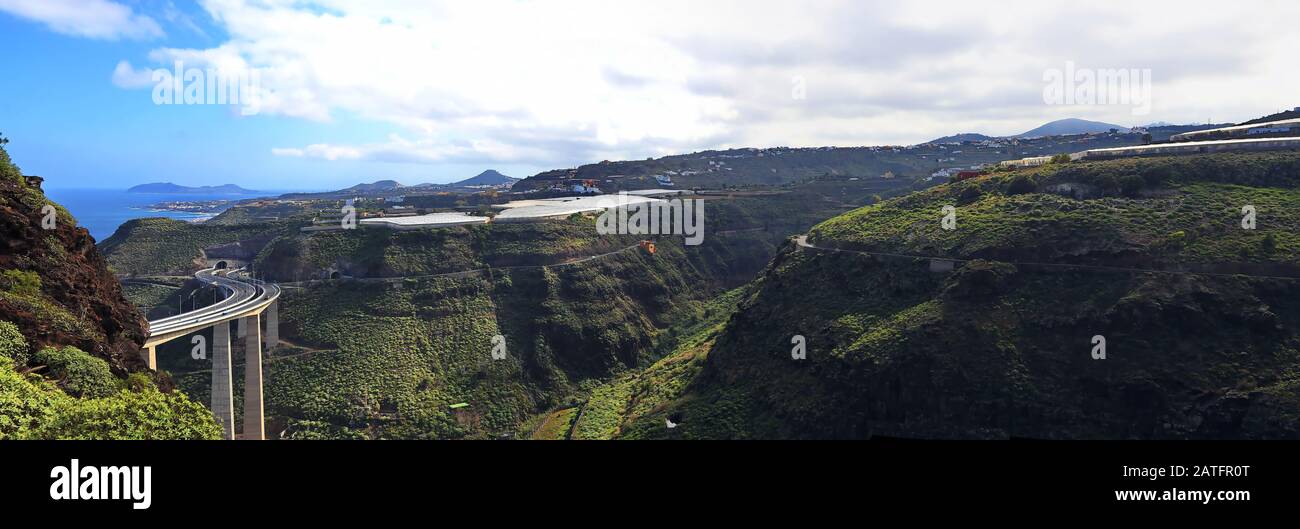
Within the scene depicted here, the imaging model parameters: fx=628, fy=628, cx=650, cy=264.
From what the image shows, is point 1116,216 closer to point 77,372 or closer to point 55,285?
point 77,372

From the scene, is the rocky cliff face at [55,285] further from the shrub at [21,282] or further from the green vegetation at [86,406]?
the green vegetation at [86,406]

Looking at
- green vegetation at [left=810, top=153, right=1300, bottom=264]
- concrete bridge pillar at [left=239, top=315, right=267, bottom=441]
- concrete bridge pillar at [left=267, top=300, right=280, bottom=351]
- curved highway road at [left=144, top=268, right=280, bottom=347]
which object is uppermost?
green vegetation at [left=810, top=153, right=1300, bottom=264]

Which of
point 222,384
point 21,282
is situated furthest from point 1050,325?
point 222,384

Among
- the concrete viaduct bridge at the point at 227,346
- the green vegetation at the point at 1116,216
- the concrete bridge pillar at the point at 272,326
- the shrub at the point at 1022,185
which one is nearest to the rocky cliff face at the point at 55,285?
the concrete viaduct bridge at the point at 227,346

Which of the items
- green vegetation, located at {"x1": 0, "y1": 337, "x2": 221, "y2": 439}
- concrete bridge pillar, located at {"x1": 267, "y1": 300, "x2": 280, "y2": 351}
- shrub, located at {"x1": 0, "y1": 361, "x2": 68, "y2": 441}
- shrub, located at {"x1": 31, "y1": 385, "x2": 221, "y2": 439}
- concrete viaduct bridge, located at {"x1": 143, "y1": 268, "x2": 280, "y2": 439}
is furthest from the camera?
concrete bridge pillar, located at {"x1": 267, "y1": 300, "x2": 280, "y2": 351}

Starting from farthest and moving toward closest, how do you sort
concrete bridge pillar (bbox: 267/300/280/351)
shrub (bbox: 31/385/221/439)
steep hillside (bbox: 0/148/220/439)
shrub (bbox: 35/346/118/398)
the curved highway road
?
concrete bridge pillar (bbox: 267/300/280/351) → the curved highway road → shrub (bbox: 35/346/118/398) → steep hillside (bbox: 0/148/220/439) → shrub (bbox: 31/385/221/439)

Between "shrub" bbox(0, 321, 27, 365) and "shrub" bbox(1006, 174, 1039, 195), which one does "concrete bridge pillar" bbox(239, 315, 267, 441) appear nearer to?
"shrub" bbox(0, 321, 27, 365)

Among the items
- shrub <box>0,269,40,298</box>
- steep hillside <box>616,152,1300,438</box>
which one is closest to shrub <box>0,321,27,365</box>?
shrub <box>0,269,40,298</box>
